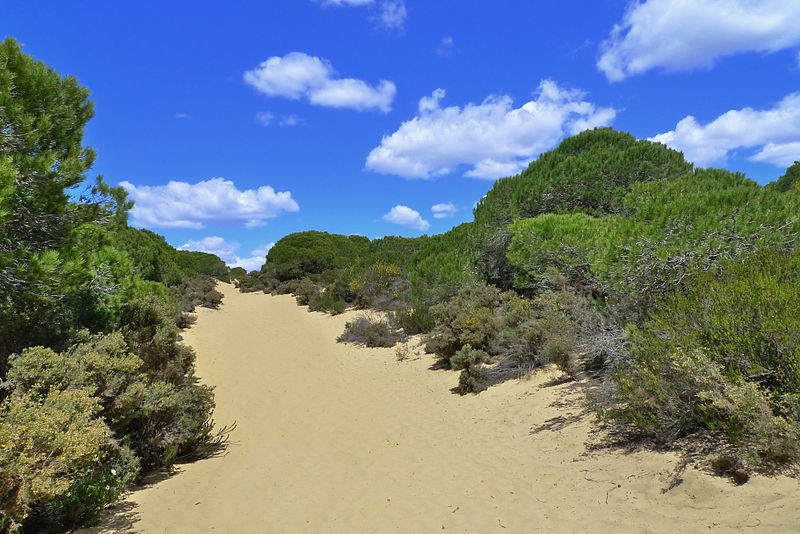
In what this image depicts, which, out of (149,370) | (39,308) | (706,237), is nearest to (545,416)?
(706,237)

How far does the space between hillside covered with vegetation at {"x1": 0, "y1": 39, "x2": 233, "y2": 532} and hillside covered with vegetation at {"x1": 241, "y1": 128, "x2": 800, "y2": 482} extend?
5.56 meters

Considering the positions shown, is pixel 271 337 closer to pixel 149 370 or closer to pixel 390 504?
pixel 149 370

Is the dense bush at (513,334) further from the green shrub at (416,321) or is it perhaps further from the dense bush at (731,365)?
the dense bush at (731,365)

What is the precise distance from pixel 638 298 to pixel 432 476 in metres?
4.13

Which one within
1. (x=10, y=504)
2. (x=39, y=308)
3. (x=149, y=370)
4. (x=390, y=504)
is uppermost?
(x=39, y=308)

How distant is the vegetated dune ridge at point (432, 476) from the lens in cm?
437

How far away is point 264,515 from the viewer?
17.3 feet

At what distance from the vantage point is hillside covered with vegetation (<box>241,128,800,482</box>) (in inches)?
181

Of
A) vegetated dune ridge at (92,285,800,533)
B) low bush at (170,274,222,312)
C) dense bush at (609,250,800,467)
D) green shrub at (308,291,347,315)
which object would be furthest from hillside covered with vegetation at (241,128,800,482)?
low bush at (170,274,222,312)

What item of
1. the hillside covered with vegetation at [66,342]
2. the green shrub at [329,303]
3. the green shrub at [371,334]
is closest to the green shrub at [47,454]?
the hillside covered with vegetation at [66,342]

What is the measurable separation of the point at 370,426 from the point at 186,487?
3.43 m

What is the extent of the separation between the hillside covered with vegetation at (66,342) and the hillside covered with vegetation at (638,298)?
556 centimetres

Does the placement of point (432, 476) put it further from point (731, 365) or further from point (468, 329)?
point (468, 329)

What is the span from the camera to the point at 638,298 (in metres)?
7.37
